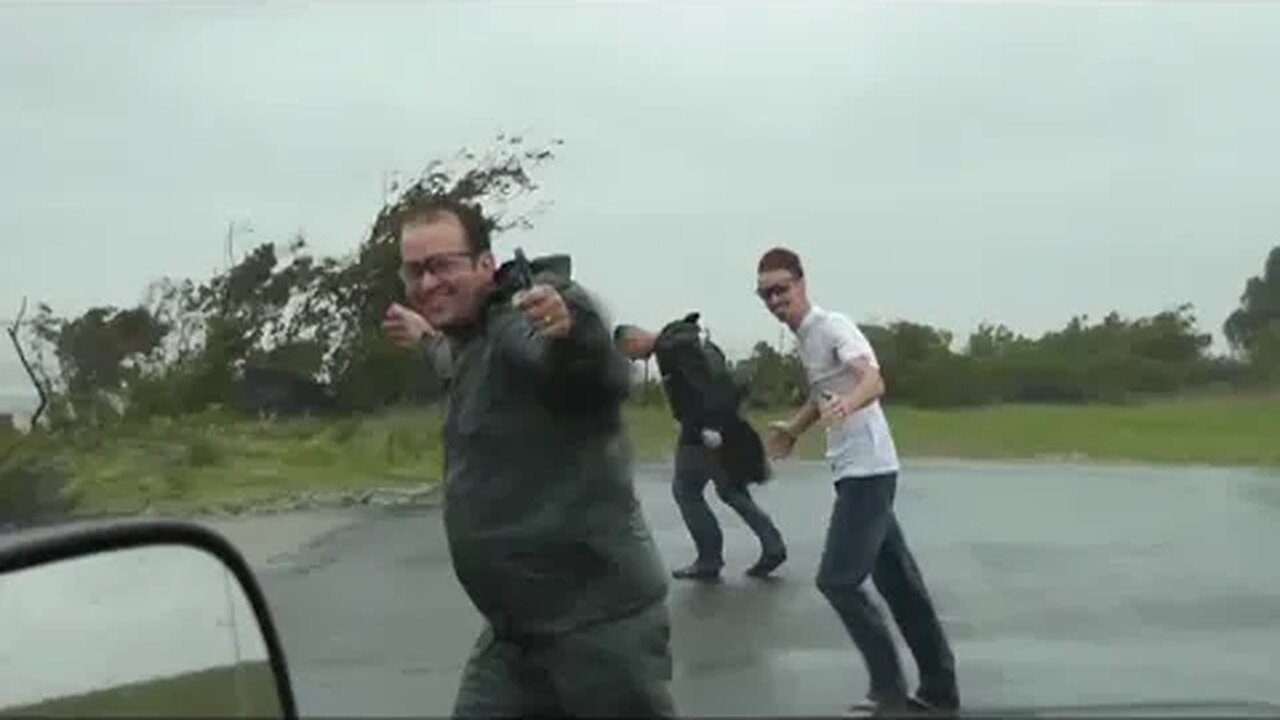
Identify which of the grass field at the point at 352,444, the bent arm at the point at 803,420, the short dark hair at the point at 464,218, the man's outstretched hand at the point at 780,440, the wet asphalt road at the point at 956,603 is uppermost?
the short dark hair at the point at 464,218

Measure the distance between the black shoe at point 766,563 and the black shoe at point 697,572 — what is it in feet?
0.55

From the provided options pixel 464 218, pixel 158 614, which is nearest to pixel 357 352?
pixel 464 218

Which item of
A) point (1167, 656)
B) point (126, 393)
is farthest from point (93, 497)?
point (1167, 656)

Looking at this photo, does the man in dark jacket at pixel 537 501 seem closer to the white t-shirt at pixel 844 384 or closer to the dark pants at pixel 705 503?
the white t-shirt at pixel 844 384

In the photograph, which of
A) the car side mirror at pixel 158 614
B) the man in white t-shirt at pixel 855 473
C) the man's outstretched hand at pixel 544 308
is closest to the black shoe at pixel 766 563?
the man in white t-shirt at pixel 855 473

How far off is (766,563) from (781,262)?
12.0 feet

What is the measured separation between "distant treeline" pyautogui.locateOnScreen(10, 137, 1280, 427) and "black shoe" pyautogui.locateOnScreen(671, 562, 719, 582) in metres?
1.35

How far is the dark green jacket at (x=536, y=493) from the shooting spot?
478 centimetres

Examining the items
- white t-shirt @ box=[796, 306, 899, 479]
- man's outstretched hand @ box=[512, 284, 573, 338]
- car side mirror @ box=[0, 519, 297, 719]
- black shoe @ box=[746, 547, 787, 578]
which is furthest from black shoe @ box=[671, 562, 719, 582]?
car side mirror @ box=[0, 519, 297, 719]

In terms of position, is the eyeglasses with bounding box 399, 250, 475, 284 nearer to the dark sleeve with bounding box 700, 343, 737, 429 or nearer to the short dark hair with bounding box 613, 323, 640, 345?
the short dark hair with bounding box 613, 323, 640, 345

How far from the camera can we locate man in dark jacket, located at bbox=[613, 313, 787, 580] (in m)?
8.03

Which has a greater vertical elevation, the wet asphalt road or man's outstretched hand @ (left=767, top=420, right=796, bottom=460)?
man's outstretched hand @ (left=767, top=420, right=796, bottom=460)

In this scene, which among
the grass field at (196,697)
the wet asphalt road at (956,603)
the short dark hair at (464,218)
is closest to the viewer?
the grass field at (196,697)

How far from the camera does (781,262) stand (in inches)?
325
